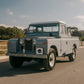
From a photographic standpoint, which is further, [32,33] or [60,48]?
[32,33]

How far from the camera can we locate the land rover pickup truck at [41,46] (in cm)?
614

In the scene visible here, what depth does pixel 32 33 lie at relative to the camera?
8445 millimetres

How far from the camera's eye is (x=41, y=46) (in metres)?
6.10

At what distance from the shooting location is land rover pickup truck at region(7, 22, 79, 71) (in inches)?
242

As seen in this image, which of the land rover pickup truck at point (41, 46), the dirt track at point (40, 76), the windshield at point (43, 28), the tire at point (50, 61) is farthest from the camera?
the windshield at point (43, 28)

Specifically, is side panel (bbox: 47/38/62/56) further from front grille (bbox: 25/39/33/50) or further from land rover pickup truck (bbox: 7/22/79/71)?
front grille (bbox: 25/39/33/50)

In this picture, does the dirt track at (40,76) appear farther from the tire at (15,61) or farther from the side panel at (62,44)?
the side panel at (62,44)

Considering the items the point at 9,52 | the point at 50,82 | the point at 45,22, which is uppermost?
the point at 45,22

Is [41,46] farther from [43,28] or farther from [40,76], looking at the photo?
[43,28]

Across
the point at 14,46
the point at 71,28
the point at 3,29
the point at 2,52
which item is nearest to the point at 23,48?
the point at 14,46

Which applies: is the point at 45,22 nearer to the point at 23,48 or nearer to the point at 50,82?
the point at 23,48

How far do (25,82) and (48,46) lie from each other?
2.01 meters

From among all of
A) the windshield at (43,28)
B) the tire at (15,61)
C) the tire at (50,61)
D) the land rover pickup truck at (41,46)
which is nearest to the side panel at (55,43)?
the land rover pickup truck at (41,46)

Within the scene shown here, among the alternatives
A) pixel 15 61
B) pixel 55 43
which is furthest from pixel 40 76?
pixel 15 61
